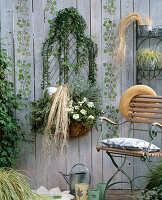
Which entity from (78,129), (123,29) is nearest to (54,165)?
(78,129)

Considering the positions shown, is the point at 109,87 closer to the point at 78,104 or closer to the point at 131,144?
the point at 78,104

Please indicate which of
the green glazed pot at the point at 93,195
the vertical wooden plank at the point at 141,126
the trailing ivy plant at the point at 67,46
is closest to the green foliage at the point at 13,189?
the green glazed pot at the point at 93,195

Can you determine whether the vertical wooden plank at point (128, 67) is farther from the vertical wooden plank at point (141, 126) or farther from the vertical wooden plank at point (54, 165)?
the vertical wooden plank at point (54, 165)

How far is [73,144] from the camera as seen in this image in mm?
4281

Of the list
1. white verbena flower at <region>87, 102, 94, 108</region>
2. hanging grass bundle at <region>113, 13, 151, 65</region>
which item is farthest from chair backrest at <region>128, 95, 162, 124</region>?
hanging grass bundle at <region>113, 13, 151, 65</region>

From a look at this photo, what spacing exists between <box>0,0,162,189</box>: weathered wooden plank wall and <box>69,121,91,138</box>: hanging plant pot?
172 millimetres

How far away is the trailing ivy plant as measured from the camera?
4.20m

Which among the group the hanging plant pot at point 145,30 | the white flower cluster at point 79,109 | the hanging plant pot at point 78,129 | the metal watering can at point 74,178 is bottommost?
the metal watering can at point 74,178

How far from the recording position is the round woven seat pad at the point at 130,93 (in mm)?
3941

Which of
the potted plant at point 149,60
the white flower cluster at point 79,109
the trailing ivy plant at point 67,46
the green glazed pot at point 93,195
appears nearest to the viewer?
the green glazed pot at point 93,195

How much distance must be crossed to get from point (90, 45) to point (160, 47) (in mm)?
740

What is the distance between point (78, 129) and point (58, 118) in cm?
27

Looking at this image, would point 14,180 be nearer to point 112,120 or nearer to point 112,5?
point 112,120

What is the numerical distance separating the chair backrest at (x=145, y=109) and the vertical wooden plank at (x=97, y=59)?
1.57 ft
